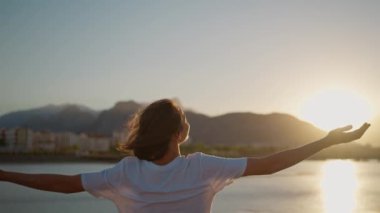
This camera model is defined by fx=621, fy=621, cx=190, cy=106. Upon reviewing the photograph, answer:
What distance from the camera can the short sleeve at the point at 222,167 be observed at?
1291 mm

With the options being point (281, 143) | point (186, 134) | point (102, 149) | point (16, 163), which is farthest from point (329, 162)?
point (186, 134)

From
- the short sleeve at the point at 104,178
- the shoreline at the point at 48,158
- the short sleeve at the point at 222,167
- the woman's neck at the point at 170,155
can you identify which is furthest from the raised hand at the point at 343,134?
the shoreline at the point at 48,158

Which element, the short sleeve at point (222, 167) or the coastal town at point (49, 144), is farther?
the coastal town at point (49, 144)

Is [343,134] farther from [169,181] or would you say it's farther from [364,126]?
[169,181]

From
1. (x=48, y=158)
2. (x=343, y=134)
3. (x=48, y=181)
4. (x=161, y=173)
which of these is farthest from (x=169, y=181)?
(x=48, y=158)

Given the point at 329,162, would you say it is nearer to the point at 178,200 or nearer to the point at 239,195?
the point at 239,195

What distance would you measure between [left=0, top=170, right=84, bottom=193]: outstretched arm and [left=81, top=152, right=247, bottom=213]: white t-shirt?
0.8 inches

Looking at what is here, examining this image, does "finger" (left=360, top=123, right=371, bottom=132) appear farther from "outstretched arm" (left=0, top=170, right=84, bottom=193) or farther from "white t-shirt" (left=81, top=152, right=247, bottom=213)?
"outstretched arm" (left=0, top=170, right=84, bottom=193)

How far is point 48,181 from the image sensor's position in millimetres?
1310

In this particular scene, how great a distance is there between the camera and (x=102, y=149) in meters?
71.3

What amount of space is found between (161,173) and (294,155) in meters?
0.28

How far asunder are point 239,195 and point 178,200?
26.1 meters

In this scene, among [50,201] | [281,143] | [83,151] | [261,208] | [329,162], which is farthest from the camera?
[329,162]

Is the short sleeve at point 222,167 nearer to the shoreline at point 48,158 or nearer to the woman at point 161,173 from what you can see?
the woman at point 161,173
